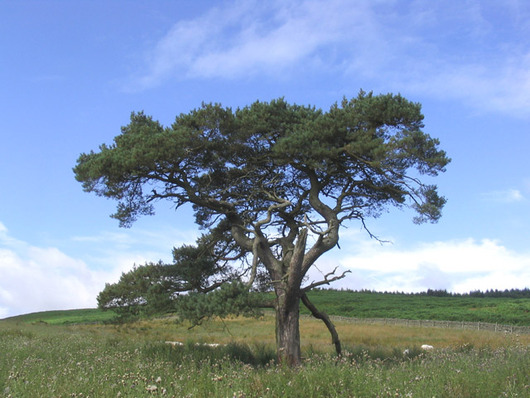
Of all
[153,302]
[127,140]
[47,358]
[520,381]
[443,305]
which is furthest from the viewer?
[443,305]

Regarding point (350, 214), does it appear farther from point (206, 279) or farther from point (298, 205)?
point (206, 279)

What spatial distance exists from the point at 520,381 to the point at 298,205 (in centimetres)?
1212

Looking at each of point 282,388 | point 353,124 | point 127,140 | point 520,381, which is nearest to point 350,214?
point 353,124

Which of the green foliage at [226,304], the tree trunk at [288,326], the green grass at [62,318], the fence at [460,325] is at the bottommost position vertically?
the fence at [460,325]

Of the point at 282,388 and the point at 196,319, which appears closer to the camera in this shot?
the point at 282,388

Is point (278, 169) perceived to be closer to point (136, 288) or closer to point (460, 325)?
point (136, 288)

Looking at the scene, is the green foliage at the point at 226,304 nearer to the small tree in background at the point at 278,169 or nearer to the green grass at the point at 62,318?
the small tree in background at the point at 278,169

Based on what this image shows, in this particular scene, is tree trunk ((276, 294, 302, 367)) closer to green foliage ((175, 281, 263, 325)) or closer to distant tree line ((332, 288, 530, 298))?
green foliage ((175, 281, 263, 325))

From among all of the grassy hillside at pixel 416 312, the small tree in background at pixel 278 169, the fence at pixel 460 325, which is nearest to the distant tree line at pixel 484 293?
the grassy hillside at pixel 416 312

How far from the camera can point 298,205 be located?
775 inches

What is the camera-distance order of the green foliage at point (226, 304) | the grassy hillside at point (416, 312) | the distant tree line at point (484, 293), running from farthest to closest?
the distant tree line at point (484, 293) → the grassy hillside at point (416, 312) → the green foliage at point (226, 304)

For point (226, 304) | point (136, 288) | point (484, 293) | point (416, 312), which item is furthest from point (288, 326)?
point (484, 293)

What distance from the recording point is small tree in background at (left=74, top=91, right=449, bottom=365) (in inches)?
662

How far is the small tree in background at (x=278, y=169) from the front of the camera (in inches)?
662
